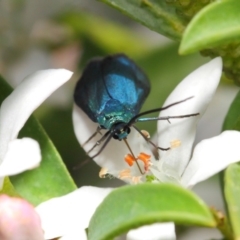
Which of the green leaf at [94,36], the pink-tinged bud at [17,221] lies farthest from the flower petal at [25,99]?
the green leaf at [94,36]

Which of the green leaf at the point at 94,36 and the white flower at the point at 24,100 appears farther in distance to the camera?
the green leaf at the point at 94,36

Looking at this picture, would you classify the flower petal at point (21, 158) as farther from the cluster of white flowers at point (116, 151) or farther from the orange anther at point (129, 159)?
the orange anther at point (129, 159)

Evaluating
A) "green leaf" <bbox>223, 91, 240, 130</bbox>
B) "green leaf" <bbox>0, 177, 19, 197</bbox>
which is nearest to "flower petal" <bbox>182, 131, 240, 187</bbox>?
"green leaf" <bbox>223, 91, 240, 130</bbox>

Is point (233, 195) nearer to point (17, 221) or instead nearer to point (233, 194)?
point (233, 194)

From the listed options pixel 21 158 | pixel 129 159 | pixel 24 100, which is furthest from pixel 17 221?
pixel 129 159

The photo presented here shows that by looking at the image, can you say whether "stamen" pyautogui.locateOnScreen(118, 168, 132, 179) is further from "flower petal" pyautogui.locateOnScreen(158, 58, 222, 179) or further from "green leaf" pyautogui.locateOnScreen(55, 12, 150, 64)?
"green leaf" pyautogui.locateOnScreen(55, 12, 150, 64)
